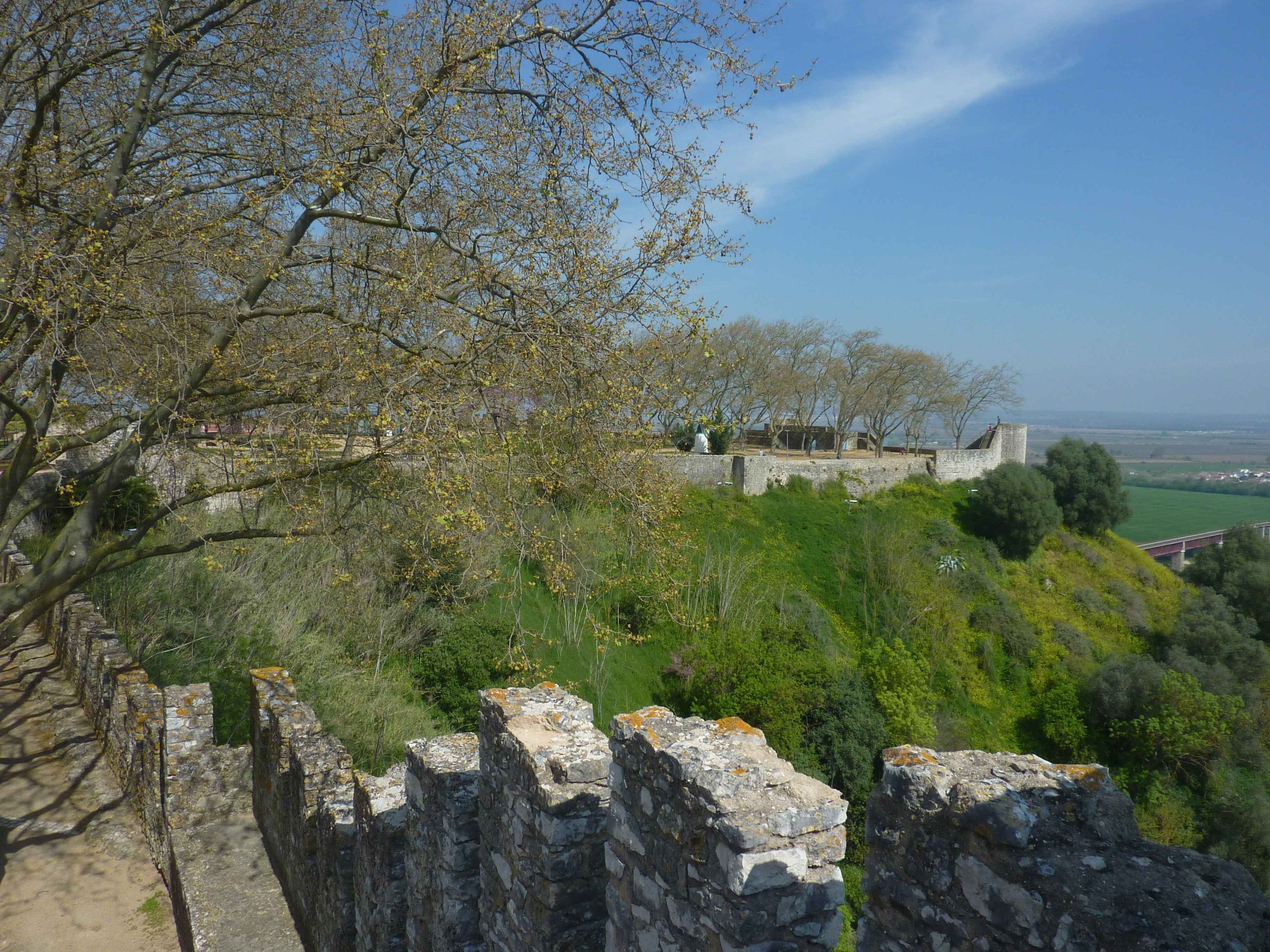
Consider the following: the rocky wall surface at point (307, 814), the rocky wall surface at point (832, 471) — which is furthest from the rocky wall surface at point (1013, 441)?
the rocky wall surface at point (307, 814)

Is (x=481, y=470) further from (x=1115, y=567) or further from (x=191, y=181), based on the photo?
(x=1115, y=567)

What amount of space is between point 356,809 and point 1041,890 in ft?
13.1

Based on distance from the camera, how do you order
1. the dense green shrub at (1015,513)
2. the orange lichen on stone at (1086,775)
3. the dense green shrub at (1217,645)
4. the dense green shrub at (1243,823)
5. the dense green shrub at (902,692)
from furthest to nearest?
1. the dense green shrub at (1015,513)
2. the dense green shrub at (1217,645)
3. the dense green shrub at (902,692)
4. the dense green shrub at (1243,823)
5. the orange lichen on stone at (1086,775)

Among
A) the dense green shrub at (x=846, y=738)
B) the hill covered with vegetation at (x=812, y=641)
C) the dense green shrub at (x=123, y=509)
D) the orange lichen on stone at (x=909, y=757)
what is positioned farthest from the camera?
the dense green shrub at (x=846, y=738)

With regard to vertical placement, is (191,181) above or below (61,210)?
above

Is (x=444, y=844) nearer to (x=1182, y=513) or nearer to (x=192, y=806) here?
(x=192, y=806)

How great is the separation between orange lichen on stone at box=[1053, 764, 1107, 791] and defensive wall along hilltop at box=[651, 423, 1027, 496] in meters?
18.7

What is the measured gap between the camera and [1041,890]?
1468mm

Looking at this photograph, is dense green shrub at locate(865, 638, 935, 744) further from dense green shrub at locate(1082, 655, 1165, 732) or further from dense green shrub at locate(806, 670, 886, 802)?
dense green shrub at locate(1082, 655, 1165, 732)

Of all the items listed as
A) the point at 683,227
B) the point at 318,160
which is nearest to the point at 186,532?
the point at 318,160

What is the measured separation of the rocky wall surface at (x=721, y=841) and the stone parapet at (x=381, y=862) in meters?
2.01

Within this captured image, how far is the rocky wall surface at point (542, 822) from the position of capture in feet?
8.89

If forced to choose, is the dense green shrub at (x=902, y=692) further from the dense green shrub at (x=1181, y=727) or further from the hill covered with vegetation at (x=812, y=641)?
the dense green shrub at (x=1181, y=727)

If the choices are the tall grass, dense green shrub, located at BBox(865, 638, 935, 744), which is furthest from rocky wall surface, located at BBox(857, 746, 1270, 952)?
dense green shrub, located at BBox(865, 638, 935, 744)
